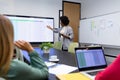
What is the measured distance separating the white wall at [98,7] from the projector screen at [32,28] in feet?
A: 4.40

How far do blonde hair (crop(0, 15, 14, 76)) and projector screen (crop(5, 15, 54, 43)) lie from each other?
4.28 metres

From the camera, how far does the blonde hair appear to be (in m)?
0.76

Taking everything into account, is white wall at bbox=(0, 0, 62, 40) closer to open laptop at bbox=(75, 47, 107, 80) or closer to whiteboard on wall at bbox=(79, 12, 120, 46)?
whiteboard on wall at bbox=(79, 12, 120, 46)

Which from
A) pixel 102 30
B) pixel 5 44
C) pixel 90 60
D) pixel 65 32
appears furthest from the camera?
pixel 102 30

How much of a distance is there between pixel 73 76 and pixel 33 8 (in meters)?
4.12

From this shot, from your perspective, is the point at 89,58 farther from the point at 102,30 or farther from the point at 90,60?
the point at 102,30

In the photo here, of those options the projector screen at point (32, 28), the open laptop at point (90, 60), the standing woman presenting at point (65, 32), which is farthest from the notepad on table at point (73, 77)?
the projector screen at point (32, 28)

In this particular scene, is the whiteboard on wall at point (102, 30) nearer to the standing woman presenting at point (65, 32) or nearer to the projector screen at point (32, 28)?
the standing woman presenting at point (65, 32)

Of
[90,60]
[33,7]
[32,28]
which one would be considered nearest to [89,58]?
[90,60]

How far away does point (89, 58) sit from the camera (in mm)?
1641

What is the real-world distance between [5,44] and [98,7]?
495cm

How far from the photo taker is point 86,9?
5.95 meters

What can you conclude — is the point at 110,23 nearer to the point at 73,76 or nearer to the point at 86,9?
the point at 86,9

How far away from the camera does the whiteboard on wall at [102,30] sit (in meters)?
4.19
